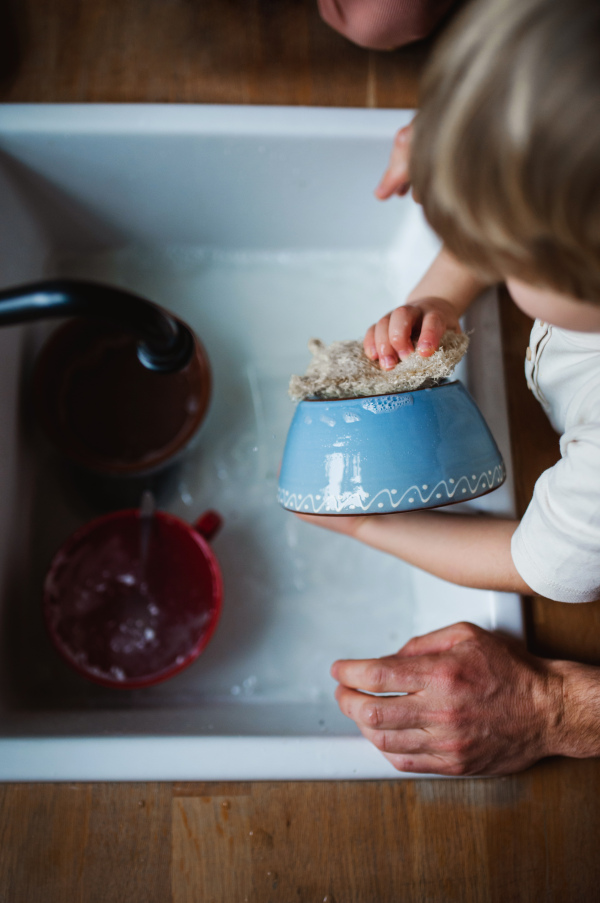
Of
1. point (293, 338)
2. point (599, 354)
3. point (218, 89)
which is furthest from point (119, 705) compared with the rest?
point (218, 89)

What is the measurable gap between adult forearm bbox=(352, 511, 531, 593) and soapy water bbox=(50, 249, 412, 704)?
0.57 ft

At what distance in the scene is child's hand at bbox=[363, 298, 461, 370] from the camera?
1.66ft

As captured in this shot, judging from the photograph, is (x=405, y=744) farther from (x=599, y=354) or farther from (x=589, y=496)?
(x=599, y=354)

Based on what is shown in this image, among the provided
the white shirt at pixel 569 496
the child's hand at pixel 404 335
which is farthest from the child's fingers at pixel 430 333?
the white shirt at pixel 569 496

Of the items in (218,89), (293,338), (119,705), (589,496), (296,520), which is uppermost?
(218,89)

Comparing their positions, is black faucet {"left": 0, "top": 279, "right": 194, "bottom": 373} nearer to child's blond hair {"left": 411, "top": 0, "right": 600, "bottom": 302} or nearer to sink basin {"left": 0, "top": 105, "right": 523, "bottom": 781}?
child's blond hair {"left": 411, "top": 0, "right": 600, "bottom": 302}

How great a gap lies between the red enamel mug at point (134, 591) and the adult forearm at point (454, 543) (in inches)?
9.0

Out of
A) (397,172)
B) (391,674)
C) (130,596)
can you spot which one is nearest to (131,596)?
(130,596)

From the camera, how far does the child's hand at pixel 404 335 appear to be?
0.51 meters

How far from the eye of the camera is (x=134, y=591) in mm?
772

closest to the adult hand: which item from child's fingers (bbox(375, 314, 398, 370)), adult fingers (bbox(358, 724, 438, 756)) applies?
adult fingers (bbox(358, 724, 438, 756))

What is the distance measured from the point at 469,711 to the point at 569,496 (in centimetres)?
22

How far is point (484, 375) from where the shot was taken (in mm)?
638

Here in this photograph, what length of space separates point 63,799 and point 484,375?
61 centimetres
